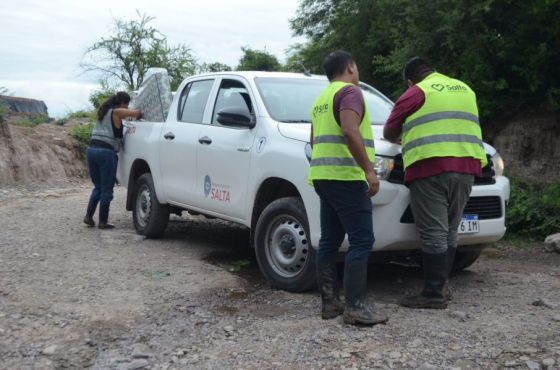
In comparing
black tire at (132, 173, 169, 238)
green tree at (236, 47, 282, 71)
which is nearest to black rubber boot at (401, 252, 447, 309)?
black tire at (132, 173, 169, 238)

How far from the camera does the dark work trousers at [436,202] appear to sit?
4.93 meters

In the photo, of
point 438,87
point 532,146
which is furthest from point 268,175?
point 532,146

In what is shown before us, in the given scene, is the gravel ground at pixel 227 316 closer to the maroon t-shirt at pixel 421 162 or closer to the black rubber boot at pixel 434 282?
the black rubber boot at pixel 434 282

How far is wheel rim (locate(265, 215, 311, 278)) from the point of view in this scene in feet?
18.0

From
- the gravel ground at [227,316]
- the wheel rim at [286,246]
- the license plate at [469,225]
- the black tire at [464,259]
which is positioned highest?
the license plate at [469,225]

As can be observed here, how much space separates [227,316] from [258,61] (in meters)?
37.6

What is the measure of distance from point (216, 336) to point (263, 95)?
8.26ft

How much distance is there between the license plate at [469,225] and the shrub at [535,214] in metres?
3.23

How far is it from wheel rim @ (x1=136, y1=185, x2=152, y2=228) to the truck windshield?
7.70ft

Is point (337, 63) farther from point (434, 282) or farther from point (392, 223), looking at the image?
point (434, 282)

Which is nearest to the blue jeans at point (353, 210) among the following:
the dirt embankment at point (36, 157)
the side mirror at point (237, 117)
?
the side mirror at point (237, 117)

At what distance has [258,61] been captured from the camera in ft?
137

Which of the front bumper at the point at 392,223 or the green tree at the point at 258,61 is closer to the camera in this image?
the front bumper at the point at 392,223

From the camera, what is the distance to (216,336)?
4.60 metres
